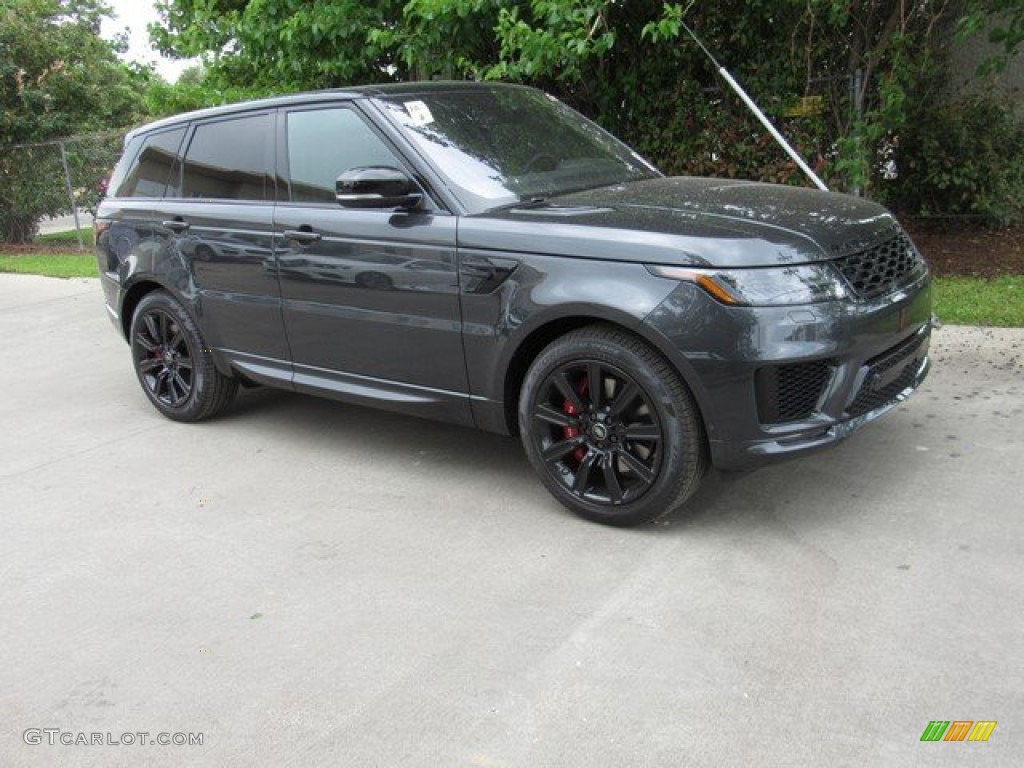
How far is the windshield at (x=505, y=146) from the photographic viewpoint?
444 centimetres

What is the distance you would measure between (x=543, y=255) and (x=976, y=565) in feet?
6.67

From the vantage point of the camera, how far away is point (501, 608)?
3545 millimetres

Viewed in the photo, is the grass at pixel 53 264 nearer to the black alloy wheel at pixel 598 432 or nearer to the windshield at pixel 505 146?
the windshield at pixel 505 146

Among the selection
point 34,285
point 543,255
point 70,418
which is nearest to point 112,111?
point 34,285

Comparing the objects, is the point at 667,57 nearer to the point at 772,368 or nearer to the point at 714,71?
the point at 714,71

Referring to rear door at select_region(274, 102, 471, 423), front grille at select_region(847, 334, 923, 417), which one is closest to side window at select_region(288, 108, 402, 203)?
rear door at select_region(274, 102, 471, 423)

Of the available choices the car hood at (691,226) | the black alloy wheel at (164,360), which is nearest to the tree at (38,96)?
the black alloy wheel at (164,360)

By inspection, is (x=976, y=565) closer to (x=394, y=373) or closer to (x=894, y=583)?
(x=894, y=583)

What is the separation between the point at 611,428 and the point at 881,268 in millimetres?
1286

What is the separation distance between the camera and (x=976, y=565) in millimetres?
3566

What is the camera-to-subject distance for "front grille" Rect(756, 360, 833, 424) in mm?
3633

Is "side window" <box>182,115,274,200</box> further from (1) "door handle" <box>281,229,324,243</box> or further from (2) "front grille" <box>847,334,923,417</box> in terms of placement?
(2) "front grille" <box>847,334,923,417</box>

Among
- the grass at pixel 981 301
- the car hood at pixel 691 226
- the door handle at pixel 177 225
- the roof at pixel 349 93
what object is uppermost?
the roof at pixel 349 93

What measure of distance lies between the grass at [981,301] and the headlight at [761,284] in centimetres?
358
